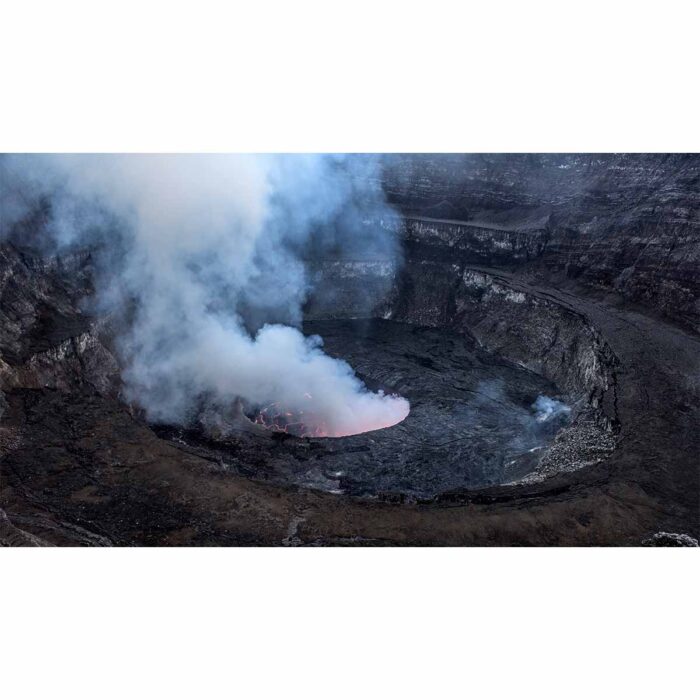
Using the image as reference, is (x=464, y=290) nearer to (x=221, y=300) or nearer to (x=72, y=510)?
(x=221, y=300)

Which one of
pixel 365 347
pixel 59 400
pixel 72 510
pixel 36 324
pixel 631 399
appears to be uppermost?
pixel 365 347

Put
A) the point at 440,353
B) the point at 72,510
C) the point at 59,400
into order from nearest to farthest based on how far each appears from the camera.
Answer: the point at 72,510, the point at 59,400, the point at 440,353

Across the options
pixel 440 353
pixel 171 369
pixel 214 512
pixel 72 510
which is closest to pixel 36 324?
pixel 171 369

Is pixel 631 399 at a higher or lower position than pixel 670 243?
lower

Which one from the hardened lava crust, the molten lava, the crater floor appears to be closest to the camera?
the hardened lava crust

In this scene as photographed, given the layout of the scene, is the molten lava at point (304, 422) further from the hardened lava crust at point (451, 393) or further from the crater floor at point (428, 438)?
the hardened lava crust at point (451, 393)

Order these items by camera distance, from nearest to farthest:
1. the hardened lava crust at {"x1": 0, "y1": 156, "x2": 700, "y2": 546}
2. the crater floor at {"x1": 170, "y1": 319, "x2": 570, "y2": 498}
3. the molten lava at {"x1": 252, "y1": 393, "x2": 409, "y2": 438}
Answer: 1. the hardened lava crust at {"x1": 0, "y1": 156, "x2": 700, "y2": 546}
2. the crater floor at {"x1": 170, "y1": 319, "x2": 570, "y2": 498}
3. the molten lava at {"x1": 252, "y1": 393, "x2": 409, "y2": 438}

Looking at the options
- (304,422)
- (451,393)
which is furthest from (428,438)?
(304,422)

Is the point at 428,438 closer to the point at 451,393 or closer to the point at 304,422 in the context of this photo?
the point at 451,393

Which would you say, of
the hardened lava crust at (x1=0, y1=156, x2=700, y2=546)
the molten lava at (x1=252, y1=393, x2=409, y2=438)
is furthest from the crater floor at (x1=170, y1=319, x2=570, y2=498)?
the molten lava at (x1=252, y1=393, x2=409, y2=438)

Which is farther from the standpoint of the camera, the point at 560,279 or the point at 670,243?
the point at 560,279

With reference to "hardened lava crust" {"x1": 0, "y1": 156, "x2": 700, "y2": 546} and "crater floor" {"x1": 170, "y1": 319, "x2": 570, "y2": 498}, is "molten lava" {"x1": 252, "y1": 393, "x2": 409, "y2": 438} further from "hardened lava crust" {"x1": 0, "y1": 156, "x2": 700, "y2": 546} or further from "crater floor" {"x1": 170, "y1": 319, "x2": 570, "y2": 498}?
"hardened lava crust" {"x1": 0, "y1": 156, "x2": 700, "y2": 546}
